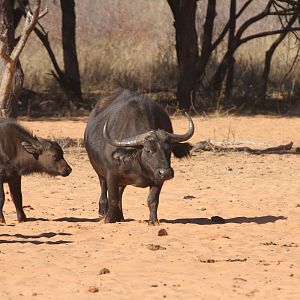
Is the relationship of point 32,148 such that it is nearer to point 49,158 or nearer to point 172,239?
point 49,158

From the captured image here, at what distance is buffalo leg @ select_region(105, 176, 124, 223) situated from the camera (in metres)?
11.6

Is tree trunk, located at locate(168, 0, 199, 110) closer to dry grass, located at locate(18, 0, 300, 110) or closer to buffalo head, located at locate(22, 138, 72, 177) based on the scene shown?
dry grass, located at locate(18, 0, 300, 110)

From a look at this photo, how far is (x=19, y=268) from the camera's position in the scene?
902 centimetres

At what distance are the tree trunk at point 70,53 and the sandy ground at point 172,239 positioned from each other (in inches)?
292

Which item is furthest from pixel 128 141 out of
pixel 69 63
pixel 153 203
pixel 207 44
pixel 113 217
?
pixel 69 63

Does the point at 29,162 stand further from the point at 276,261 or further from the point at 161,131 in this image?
the point at 276,261

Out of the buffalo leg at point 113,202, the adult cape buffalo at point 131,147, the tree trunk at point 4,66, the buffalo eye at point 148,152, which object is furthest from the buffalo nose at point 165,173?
the tree trunk at point 4,66

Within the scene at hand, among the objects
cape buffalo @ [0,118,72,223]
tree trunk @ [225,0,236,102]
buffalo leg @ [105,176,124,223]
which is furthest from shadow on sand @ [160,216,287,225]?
tree trunk @ [225,0,236,102]

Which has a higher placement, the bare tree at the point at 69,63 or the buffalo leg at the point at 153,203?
the bare tree at the point at 69,63

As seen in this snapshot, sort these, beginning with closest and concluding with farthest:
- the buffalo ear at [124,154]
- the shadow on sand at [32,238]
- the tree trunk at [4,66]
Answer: the shadow on sand at [32,238], the buffalo ear at [124,154], the tree trunk at [4,66]

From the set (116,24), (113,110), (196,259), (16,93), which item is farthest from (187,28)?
(116,24)

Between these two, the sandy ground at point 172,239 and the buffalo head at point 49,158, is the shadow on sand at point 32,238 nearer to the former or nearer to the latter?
the sandy ground at point 172,239

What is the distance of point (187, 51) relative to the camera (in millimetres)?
23812

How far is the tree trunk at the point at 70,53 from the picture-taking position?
24688 mm
